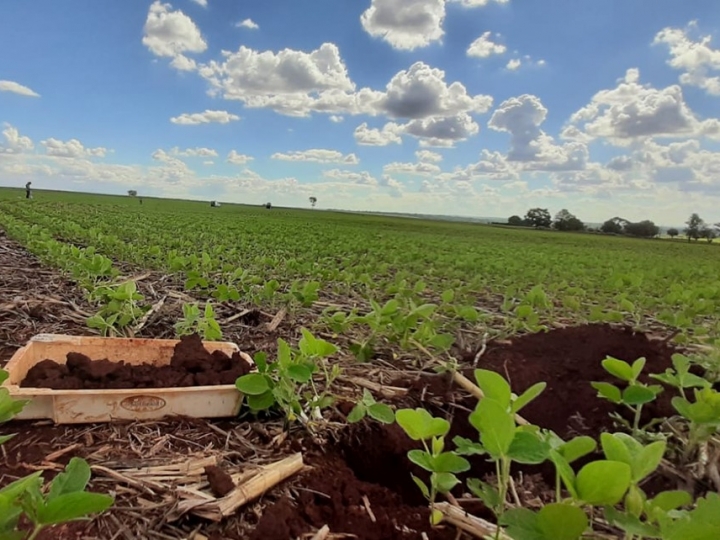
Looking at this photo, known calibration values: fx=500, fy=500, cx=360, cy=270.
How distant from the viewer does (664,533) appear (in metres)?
0.81

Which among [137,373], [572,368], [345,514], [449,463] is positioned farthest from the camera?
[572,368]

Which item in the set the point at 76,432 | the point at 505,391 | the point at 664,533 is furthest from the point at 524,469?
the point at 76,432

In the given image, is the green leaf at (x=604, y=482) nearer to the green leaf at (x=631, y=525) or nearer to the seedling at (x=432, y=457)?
the green leaf at (x=631, y=525)

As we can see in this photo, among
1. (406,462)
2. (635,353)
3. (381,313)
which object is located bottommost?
(406,462)

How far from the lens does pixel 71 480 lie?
3.05ft

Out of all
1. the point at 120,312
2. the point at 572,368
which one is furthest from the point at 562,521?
the point at 120,312

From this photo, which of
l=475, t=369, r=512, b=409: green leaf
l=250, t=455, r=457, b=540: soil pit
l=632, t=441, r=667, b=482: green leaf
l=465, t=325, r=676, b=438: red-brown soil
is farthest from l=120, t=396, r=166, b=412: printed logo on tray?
l=632, t=441, r=667, b=482: green leaf

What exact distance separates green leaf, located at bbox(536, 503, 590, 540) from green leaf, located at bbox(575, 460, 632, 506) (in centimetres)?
6

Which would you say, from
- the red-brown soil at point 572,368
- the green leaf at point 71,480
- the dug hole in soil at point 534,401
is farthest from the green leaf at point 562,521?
the red-brown soil at point 572,368

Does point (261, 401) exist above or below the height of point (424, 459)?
below

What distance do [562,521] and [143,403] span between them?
1448mm

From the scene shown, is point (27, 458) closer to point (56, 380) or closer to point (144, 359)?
point (56, 380)

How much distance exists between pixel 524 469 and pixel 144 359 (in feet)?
5.52

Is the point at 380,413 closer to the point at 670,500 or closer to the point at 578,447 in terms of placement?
the point at 578,447
